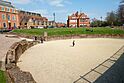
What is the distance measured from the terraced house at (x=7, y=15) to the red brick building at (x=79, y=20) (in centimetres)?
3390

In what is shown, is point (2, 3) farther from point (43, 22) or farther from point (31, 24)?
point (43, 22)

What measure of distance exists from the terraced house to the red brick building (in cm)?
3390

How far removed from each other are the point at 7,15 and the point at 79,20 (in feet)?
130

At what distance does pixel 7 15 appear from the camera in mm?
65000

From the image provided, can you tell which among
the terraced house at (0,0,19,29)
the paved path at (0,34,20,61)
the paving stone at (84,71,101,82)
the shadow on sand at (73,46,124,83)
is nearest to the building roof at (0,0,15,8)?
the terraced house at (0,0,19,29)

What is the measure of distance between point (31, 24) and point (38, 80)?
73968mm

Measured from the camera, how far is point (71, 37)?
4544 cm

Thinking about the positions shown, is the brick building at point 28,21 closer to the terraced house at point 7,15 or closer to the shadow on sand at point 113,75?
the terraced house at point 7,15

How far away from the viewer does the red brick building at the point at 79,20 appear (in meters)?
93.5

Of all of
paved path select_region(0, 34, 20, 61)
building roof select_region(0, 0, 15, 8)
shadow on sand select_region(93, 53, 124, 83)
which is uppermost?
building roof select_region(0, 0, 15, 8)

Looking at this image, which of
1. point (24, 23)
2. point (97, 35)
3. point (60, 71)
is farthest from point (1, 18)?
point (60, 71)

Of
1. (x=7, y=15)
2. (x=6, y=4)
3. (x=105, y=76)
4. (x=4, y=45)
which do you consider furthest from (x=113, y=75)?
(x=6, y=4)

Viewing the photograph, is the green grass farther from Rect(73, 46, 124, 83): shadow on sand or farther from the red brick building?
the red brick building

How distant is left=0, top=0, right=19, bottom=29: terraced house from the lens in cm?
6266
